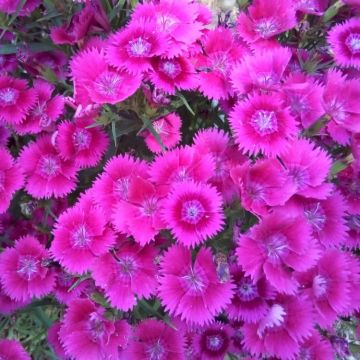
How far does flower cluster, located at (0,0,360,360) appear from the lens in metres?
0.97

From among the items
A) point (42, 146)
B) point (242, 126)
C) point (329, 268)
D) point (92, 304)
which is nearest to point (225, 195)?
point (242, 126)

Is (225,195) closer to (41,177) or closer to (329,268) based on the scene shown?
(329,268)

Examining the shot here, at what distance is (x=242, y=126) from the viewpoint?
1035 millimetres

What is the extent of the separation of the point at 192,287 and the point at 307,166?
356mm

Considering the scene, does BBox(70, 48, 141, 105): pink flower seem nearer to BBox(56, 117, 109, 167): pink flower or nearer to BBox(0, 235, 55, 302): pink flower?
BBox(56, 117, 109, 167): pink flower

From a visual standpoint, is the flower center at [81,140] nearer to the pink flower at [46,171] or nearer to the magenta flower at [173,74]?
the pink flower at [46,171]

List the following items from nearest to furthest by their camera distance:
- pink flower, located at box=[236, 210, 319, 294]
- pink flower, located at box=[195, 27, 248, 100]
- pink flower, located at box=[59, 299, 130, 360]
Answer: pink flower, located at box=[236, 210, 319, 294], pink flower, located at box=[59, 299, 130, 360], pink flower, located at box=[195, 27, 248, 100]

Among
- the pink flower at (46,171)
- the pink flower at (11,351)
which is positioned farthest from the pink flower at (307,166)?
the pink flower at (11,351)

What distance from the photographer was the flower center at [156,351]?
3.62 feet

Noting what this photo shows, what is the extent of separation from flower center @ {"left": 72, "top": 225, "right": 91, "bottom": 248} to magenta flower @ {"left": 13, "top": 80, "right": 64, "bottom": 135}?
34 centimetres

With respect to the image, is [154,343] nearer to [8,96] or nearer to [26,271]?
[26,271]

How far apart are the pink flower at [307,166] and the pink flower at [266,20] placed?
0.32m

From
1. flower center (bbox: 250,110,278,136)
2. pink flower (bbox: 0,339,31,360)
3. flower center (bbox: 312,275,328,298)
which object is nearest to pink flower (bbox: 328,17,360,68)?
flower center (bbox: 250,110,278,136)

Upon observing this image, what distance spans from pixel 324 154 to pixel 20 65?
3.00 ft
